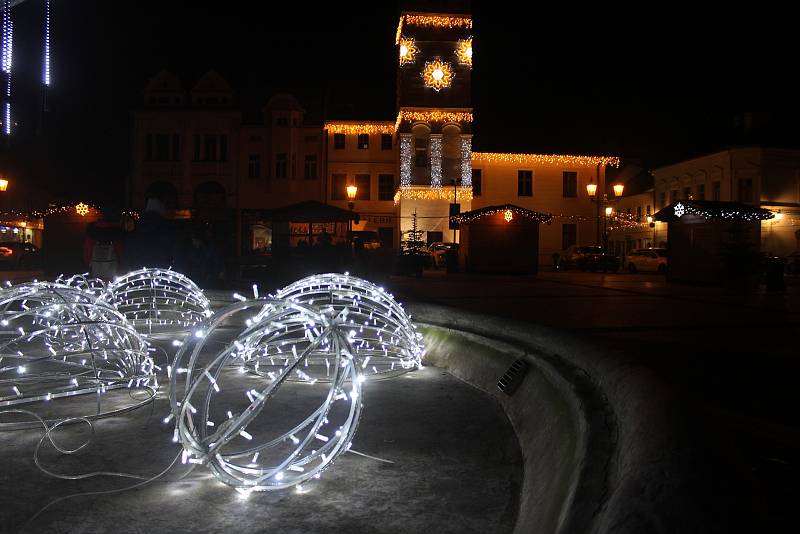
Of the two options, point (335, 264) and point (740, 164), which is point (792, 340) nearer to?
point (335, 264)

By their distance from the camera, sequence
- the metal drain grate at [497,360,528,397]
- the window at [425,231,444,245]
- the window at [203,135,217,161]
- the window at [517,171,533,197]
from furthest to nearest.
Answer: the window at [517,171,533,197] → the window at [203,135,217,161] → the window at [425,231,444,245] → the metal drain grate at [497,360,528,397]

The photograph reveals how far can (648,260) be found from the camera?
37594mm

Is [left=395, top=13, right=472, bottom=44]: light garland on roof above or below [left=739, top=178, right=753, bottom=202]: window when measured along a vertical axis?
above

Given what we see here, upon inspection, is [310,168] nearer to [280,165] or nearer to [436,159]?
[280,165]

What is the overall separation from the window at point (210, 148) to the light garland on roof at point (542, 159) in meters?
18.4

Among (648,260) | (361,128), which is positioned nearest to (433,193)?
(361,128)

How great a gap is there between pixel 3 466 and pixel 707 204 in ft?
75.0

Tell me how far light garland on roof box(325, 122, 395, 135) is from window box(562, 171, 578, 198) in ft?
43.2

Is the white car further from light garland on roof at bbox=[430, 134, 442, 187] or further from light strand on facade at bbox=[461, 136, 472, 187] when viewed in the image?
light garland on roof at bbox=[430, 134, 442, 187]

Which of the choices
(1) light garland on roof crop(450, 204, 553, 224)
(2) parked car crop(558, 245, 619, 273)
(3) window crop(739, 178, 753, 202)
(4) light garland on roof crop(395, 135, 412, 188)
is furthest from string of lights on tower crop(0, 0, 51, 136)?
(3) window crop(739, 178, 753, 202)

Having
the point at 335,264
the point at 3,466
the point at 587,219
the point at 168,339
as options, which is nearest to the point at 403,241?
the point at 587,219

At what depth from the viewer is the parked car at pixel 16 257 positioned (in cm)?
3334

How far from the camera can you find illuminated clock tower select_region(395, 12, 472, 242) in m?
39.1

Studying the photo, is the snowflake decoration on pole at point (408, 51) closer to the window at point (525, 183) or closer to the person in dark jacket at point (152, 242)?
the window at point (525, 183)
